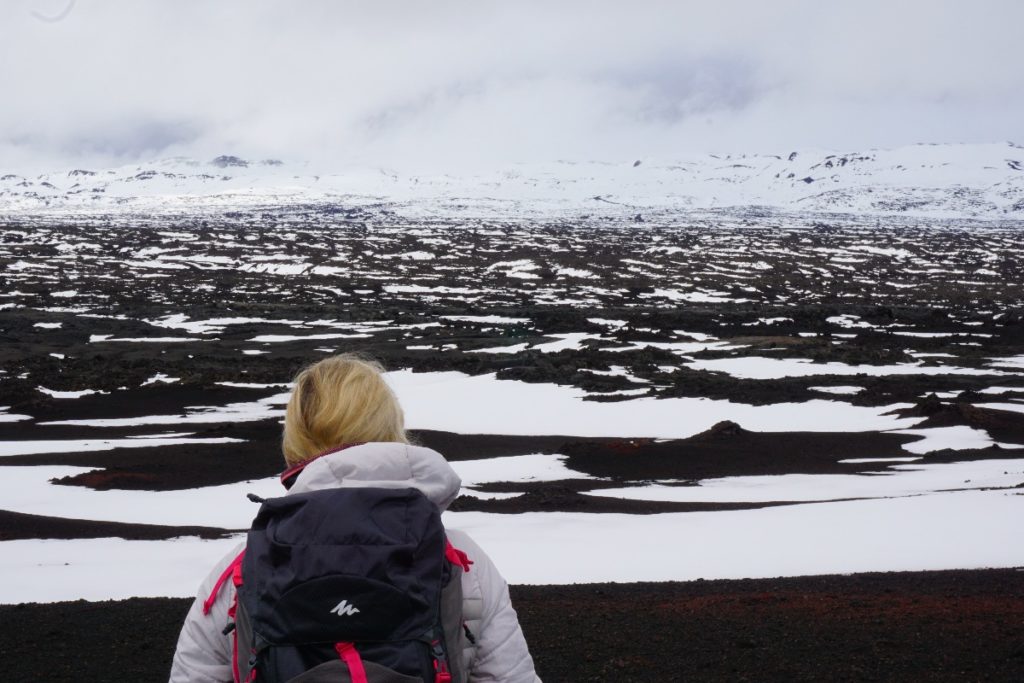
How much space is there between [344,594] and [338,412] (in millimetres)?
564

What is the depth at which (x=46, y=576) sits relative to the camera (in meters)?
12.8

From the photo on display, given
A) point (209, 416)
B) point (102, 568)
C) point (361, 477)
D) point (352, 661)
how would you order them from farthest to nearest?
point (209, 416) < point (102, 568) < point (361, 477) < point (352, 661)

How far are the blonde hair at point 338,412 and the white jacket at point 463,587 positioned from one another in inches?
6.2

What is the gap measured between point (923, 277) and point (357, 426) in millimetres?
100074

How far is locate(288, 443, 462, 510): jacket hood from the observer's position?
240 centimetres

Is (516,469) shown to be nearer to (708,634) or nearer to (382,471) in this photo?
(708,634)

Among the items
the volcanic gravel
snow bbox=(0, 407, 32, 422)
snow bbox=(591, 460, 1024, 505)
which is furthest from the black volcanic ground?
snow bbox=(591, 460, 1024, 505)

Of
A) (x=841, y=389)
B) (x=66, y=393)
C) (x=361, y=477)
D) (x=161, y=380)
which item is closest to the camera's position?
(x=361, y=477)

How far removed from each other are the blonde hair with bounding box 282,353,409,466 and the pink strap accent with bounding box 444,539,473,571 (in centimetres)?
37

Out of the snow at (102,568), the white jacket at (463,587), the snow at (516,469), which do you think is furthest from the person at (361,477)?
the snow at (516,469)

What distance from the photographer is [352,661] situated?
2.18 meters

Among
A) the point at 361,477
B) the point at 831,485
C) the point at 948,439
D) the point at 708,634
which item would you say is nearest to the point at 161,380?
the point at 831,485

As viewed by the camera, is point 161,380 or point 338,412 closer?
point 338,412

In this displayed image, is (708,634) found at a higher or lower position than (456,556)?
lower
